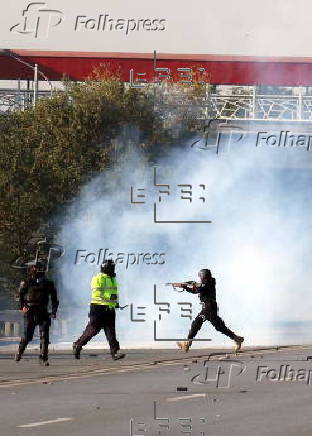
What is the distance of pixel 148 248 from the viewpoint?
1420 inches

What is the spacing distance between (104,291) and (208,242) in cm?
977

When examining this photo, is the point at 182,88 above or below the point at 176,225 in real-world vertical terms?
above

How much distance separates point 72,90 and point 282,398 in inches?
1097

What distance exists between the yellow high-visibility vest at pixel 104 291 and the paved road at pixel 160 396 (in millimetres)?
944

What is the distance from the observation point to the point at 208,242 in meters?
36.1

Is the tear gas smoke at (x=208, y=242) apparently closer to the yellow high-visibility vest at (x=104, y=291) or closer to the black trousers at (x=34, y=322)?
the yellow high-visibility vest at (x=104, y=291)

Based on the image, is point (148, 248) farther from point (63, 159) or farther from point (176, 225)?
point (63, 159)

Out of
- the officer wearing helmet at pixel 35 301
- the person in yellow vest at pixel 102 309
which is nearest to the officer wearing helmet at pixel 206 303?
the person in yellow vest at pixel 102 309

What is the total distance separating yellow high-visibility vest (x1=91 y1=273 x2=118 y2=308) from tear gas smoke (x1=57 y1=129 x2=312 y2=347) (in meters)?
6.38

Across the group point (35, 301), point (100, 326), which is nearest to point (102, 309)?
point (100, 326)

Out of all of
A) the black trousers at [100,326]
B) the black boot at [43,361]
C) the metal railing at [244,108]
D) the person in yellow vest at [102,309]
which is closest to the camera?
the black boot at [43,361]

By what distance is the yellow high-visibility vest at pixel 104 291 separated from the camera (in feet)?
87.1

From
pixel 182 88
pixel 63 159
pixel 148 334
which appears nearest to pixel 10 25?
pixel 182 88

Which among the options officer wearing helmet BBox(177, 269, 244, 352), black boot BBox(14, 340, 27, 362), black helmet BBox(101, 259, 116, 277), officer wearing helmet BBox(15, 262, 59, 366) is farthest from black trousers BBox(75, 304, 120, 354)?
officer wearing helmet BBox(177, 269, 244, 352)
